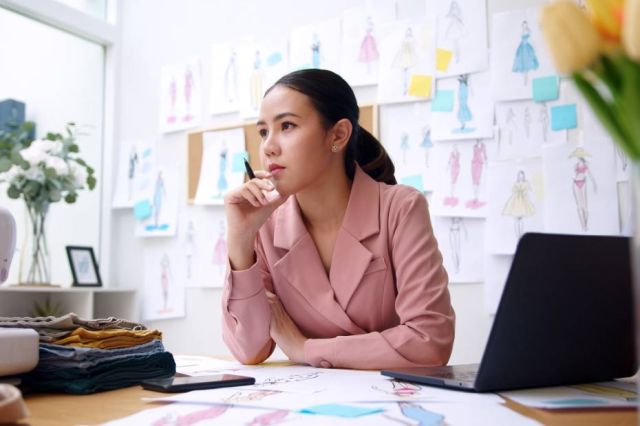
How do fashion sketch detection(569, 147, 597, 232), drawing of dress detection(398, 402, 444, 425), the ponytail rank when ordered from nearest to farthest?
1. drawing of dress detection(398, 402, 444, 425)
2. the ponytail
3. fashion sketch detection(569, 147, 597, 232)

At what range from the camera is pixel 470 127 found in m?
2.25

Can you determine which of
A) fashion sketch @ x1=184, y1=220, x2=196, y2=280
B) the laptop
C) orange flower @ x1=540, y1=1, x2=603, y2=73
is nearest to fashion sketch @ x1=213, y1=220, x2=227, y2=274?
fashion sketch @ x1=184, y1=220, x2=196, y2=280

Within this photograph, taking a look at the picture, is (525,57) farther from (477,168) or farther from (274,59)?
(274,59)

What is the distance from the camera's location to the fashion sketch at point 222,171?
276 cm

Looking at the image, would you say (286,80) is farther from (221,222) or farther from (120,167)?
(120,167)

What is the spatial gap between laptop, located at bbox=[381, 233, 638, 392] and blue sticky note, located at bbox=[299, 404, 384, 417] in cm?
16

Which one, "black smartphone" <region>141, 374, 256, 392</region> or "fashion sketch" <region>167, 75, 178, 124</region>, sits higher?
"fashion sketch" <region>167, 75, 178, 124</region>

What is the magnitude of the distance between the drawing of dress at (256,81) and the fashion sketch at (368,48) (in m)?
0.48

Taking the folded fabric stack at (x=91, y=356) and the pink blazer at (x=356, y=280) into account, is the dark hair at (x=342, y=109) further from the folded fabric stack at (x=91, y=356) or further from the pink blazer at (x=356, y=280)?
the folded fabric stack at (x=91, y=356)

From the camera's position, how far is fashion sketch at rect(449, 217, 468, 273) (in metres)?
2.24

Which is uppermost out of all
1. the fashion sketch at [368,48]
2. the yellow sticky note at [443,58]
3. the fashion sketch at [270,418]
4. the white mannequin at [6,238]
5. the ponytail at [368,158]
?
the fashion sketch at [368,48]

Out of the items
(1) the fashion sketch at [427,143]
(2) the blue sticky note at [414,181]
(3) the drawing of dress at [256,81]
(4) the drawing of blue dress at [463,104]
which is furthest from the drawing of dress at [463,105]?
(3) the drawing of dress at [256,81]

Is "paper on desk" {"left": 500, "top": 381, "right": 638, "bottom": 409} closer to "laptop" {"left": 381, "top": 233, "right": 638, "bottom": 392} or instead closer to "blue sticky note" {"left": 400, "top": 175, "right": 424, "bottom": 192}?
"laptop" {"left": 381, "top": 233, "right": 638, "bottom": 392}

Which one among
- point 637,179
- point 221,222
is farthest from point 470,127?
point 637,179
